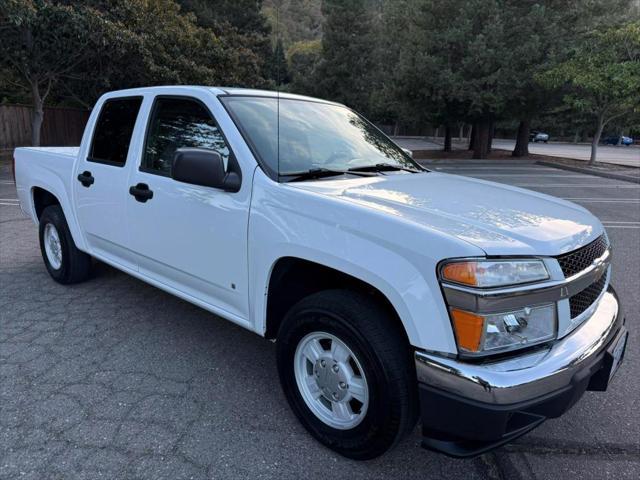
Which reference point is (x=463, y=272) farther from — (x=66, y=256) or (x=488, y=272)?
(x=66, y=256)

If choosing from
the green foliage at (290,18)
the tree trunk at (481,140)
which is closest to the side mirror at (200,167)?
the green foliage at (290,18)

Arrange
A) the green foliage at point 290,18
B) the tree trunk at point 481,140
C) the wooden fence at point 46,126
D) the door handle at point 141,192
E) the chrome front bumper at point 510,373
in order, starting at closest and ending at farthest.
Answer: the chrome front bumper at point 510,373 → the door handle at point 141,192 → the green foliage at point 290,18 → the wooden fence at point 46,126 → the tree trunk at point 481,140

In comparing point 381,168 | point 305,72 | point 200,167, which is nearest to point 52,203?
point 200,167

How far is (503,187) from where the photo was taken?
3264 mm

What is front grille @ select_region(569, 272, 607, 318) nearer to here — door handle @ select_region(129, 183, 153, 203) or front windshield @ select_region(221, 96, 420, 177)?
front windshield @ select_region(221, 96, 420, 177)

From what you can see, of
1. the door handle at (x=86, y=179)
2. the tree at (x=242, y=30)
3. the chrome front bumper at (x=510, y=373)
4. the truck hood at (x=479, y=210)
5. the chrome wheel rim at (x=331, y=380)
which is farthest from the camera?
the tree at (x=242, y=30)

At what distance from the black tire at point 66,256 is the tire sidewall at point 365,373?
286cm

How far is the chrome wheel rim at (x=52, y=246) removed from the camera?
474 centimetres

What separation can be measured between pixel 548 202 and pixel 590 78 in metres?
17.2

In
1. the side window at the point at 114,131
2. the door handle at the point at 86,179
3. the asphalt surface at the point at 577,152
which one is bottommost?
the asphalt surface at the point at 577,152

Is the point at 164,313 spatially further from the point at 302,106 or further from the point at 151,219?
the point at 302,106

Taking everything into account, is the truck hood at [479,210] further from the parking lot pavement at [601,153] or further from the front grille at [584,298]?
the parking lot pavement at [601,153]

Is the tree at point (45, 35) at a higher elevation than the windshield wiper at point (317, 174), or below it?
A: higher

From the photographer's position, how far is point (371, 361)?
7.13 ft
